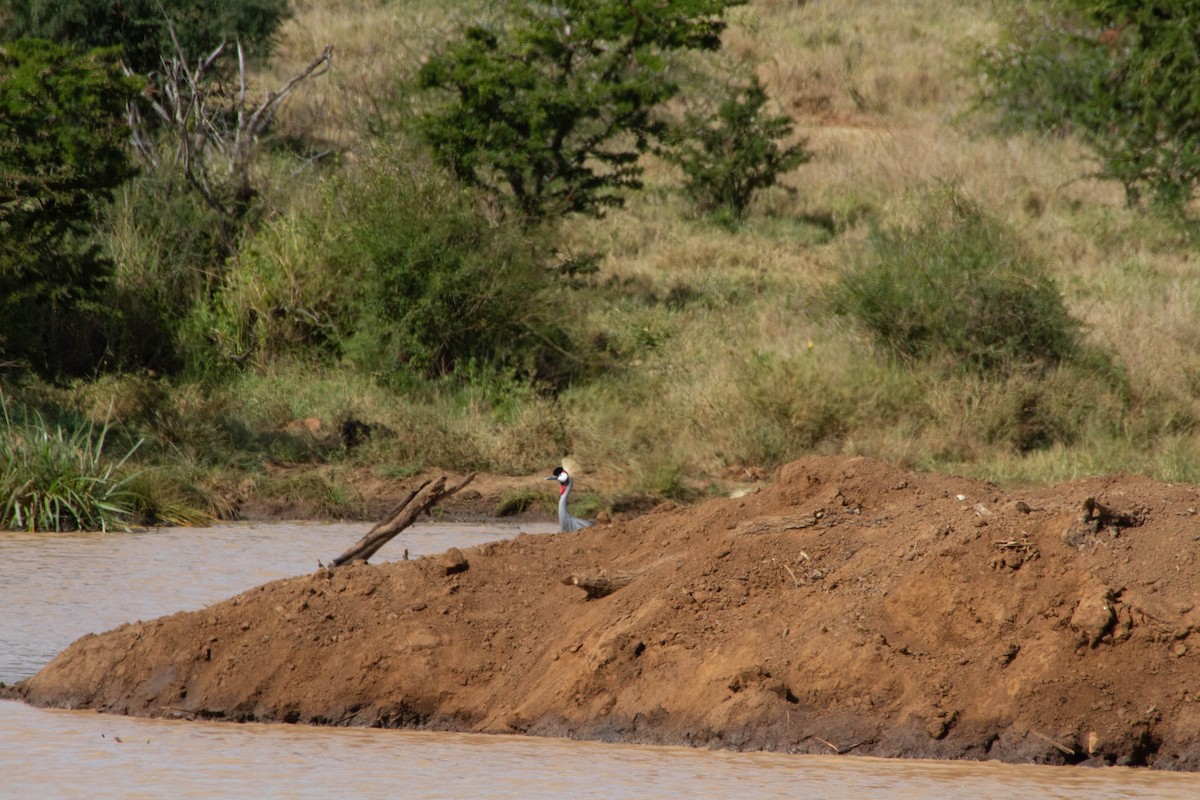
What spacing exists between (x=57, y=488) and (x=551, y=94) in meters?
8.16

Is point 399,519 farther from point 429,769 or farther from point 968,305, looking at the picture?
point 968,305

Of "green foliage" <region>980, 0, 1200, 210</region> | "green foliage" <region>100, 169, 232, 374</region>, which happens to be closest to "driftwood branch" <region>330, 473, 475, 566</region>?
"green foliage" <region>100, 169, 232, 374</region>

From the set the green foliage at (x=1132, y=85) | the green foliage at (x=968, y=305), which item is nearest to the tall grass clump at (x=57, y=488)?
the green foliage at (x=968, y=305)

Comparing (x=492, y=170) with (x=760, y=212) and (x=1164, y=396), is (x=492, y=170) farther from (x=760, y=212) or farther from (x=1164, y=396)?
(x=1164, y=396)

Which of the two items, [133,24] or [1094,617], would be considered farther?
[133,24]

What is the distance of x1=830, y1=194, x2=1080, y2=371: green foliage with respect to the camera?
1438cm

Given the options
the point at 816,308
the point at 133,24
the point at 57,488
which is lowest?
the point at 816,308

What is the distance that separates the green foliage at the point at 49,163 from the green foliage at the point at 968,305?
6998mm

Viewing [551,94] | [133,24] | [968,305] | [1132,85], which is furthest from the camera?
[133,24]

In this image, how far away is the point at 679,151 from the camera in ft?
70.8

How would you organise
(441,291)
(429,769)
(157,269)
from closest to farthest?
(429,769) < (441,291) < (157,269)

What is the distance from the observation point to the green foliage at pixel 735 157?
69.2 feet

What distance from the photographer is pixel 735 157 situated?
69.5 feet

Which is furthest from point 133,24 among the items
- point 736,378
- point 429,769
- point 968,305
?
point 429,769
